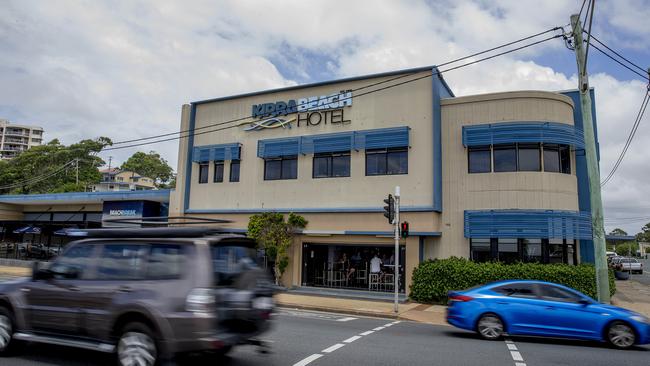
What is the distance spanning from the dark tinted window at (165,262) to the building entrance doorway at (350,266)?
1430 cm

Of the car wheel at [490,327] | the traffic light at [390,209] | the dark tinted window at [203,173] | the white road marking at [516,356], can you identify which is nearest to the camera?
the white road marking at [516,356]

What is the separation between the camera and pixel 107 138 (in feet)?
228

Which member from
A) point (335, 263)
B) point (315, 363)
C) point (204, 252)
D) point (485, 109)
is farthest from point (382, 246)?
point (204, 252)

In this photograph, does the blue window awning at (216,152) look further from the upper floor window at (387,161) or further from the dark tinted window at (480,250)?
the dark tinted window at (480,250)

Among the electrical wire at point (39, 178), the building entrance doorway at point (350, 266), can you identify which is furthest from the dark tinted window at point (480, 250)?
the electrical wire at point (39, 178)

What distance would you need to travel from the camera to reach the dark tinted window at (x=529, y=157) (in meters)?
18.5

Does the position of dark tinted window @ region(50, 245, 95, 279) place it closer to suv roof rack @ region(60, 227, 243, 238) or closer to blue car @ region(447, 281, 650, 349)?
suv roof rack @ region(60, 227, 243, 238)

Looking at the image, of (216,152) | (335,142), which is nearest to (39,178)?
(216,152)

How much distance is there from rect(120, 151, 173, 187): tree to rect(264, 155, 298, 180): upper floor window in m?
65.5

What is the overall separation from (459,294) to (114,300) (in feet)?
25.7

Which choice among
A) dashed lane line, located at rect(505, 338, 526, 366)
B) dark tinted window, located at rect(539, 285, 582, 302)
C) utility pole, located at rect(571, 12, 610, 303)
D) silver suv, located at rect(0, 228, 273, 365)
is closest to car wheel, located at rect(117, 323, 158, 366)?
silver suv, located at rect(0, 228, 273, 365)

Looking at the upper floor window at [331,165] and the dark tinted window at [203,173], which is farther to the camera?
the dark tinted window at [203,173]

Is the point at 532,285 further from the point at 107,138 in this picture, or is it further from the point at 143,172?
the point at 143,172

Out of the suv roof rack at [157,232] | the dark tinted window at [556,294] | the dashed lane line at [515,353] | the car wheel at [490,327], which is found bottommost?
the dashed lane line at [515,353]
